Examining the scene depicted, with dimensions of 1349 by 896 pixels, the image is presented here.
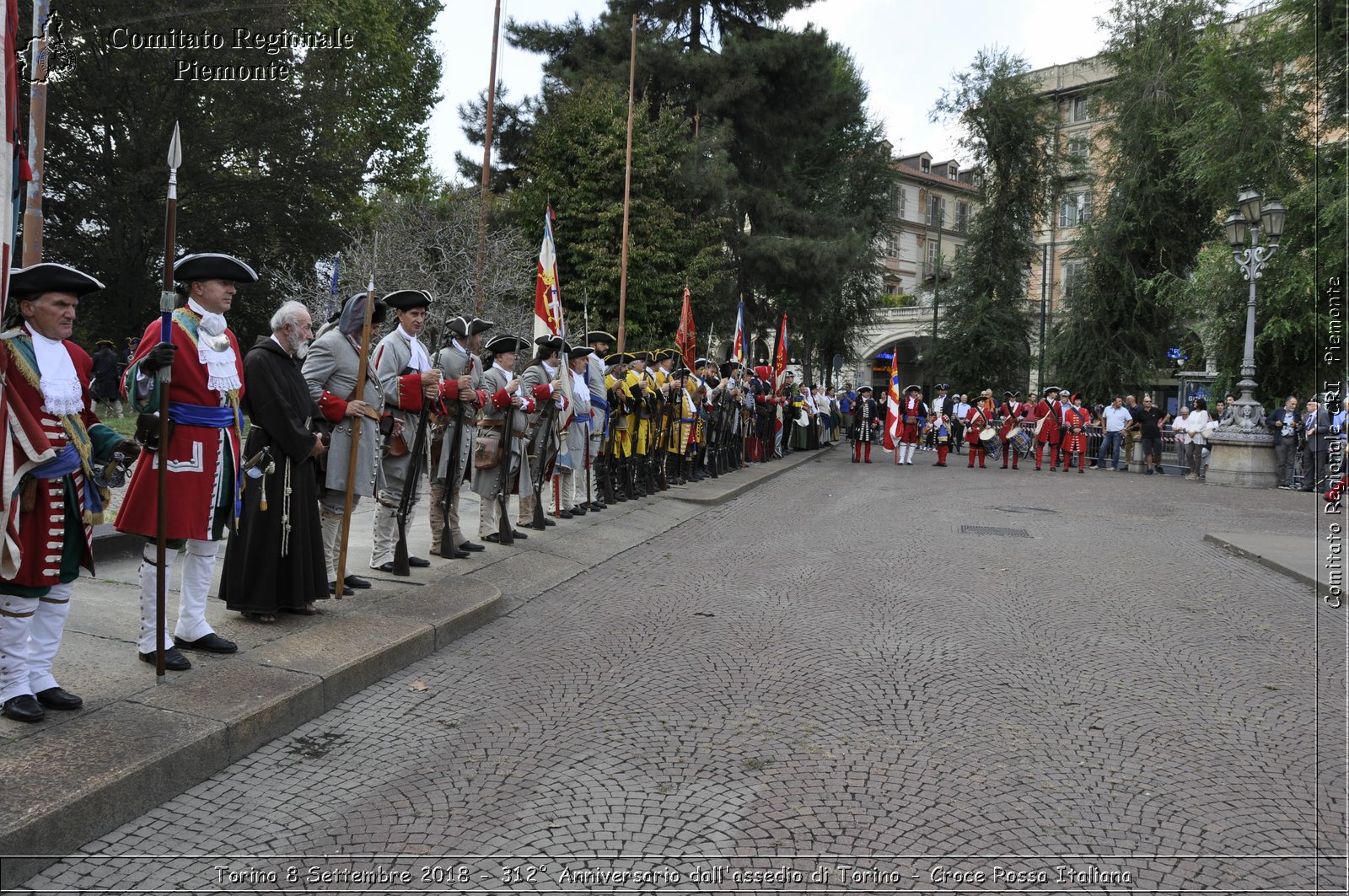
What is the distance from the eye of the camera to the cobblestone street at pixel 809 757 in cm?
332

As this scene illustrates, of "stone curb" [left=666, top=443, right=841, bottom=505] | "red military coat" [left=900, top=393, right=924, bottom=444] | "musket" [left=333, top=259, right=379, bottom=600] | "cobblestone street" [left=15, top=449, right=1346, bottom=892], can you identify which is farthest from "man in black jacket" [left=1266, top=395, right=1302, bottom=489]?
"musket" [left=333, top=259, right=379, bottom=600]

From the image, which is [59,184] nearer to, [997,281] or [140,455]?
[140,455]

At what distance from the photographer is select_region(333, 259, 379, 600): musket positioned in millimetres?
6184

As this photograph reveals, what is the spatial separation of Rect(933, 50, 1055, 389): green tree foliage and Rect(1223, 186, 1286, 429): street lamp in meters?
19.7

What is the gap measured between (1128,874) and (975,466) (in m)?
22.9

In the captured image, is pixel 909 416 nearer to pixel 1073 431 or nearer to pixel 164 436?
pixel 1073 431

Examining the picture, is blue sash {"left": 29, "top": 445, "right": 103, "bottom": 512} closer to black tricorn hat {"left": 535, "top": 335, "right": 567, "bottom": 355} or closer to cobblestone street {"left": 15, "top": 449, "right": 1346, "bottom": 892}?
cobblestone street {"left": 15, "top": 449, "right": 1346, "bottom": 892}

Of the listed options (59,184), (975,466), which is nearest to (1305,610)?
(975,466)

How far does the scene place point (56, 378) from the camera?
157 inches

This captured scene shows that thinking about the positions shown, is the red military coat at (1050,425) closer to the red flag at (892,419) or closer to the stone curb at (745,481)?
the red flag at (892,419)

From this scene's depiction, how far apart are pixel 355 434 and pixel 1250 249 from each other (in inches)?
757

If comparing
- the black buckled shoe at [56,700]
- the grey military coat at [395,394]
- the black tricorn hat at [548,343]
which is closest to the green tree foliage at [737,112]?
the black tricorn hat at [548,343]

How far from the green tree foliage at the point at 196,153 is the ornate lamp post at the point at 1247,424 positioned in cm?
2285

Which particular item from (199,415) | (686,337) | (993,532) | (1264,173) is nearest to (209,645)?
(199,415)
